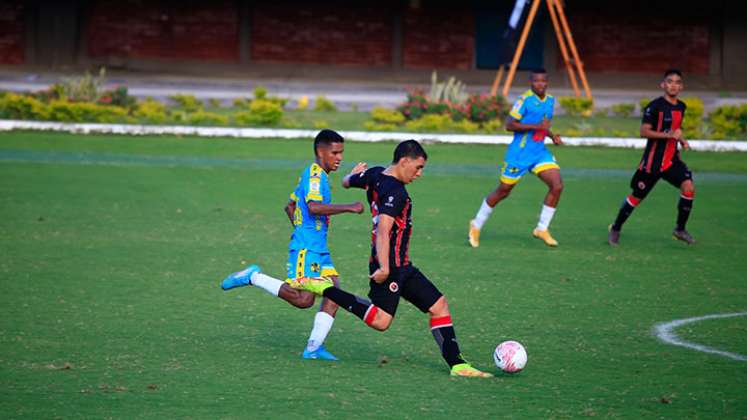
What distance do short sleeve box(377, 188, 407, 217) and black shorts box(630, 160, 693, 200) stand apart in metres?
6.36

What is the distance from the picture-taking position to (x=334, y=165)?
8.50 metres

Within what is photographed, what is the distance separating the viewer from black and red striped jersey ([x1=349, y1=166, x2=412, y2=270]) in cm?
799

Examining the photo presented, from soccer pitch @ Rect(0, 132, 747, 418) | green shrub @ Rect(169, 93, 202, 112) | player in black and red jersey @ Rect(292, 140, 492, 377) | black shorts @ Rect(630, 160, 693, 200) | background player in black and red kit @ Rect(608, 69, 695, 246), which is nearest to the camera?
soccer pitch @ Rect(0, 132, 747, 418)

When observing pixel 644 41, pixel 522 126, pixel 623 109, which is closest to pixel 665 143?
pixel 522 126

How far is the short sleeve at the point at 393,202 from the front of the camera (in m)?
7.97

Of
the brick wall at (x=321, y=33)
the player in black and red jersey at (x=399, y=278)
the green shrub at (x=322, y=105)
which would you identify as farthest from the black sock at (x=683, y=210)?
the brick wall at (x=321, y=33)

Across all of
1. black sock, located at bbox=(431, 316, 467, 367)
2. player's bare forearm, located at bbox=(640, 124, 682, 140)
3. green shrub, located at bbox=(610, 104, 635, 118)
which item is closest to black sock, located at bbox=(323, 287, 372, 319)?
black sock, located at bbox=(431, 316, 467, 367)

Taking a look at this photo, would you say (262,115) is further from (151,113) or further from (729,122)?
(729,122)

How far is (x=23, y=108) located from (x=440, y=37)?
17.9 metres

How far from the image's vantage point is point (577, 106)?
29.1m

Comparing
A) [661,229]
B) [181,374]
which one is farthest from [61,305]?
[661,229]

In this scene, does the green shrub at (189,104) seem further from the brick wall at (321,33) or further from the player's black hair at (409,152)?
the player's black hair at (409,152)

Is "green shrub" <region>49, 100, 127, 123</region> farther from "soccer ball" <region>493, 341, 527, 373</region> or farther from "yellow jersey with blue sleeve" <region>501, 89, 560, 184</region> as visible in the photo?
"soccer ball" <region>493, 341, 527, 373</region>

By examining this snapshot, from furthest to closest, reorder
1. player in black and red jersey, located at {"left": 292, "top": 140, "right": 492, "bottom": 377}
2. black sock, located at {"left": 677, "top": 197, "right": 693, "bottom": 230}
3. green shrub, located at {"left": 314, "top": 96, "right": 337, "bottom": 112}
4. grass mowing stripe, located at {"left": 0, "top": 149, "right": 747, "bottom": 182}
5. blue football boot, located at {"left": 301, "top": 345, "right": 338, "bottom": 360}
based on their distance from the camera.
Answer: green shrub, located at {"left": 314, "top": 96, "right": 337, "bottom": 112} → grass mowing stripe, located at {"left": 0, "top": 149, "right": 747, "bottom": 182} → black sock, located at {"left": 677, "top": 197, "right": 693, "bottom": 230} → blue football boot, located at {"left": 301, "top": 345, "right": 338, "bottom": 360} → player in black and red jersey, located at {"left": 292, "top": 140, "right": 492, "bottom": 377}
